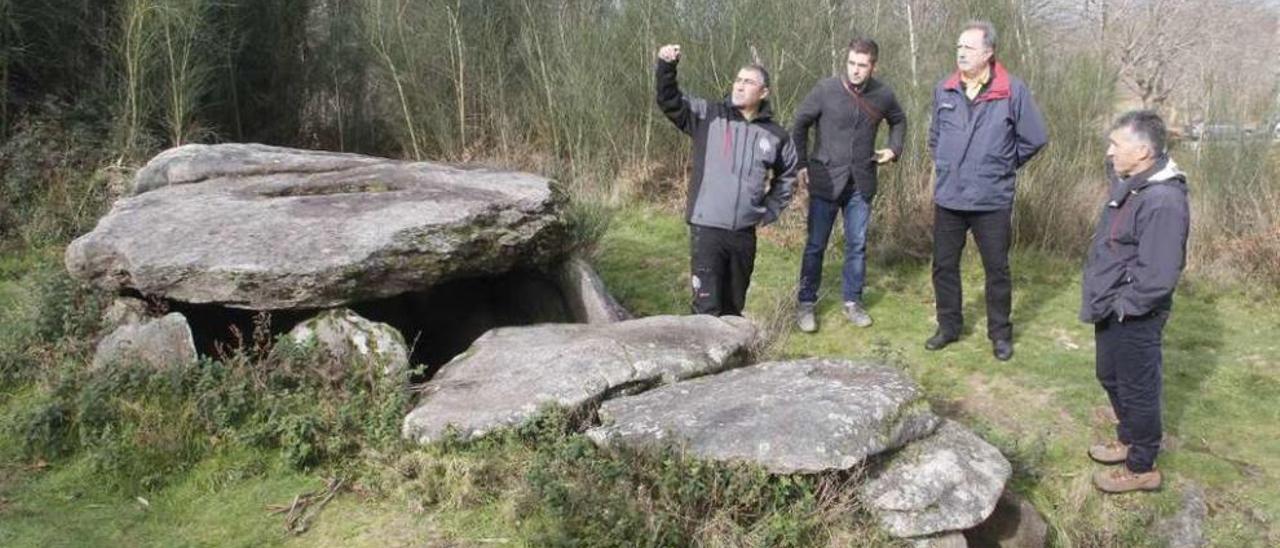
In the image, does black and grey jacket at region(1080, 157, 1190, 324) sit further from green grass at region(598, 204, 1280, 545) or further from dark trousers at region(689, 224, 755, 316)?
dark trousers at region(689, 224, 755, 316)

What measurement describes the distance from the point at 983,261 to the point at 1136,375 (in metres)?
1.51

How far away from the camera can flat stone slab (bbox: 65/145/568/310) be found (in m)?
4.84

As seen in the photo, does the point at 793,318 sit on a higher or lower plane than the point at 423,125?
lower

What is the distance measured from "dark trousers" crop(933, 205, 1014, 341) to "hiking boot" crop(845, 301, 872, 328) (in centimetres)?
55

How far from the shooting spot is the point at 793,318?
21.0 ft

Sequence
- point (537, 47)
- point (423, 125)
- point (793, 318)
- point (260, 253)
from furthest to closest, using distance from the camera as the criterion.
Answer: point (423, 125), point (537, 47), point (793, 318), point (260, 253)

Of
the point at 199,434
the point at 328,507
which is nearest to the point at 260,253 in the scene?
the point at 199,434

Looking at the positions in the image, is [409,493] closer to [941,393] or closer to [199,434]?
[199,434]

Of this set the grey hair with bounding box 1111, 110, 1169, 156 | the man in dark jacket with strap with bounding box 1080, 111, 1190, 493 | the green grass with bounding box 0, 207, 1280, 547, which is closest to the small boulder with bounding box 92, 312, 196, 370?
the green grass with bounding box 0, 207, 1280, 547

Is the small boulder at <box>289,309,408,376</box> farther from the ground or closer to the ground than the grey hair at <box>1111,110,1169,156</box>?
closer to the ground

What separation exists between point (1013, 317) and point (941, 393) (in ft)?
5.01

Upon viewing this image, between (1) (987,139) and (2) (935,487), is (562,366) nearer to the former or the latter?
(2) (935,487)

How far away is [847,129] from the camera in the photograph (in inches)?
236

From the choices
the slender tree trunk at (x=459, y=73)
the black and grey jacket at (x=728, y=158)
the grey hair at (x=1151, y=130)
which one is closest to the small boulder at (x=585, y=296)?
the black and grey jacket at (x=728, y=158)
